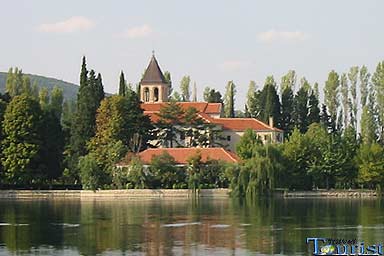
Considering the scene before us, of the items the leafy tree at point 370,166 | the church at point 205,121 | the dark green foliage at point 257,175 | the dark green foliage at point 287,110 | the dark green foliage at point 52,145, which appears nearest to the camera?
the dark green foliage at point 257,175

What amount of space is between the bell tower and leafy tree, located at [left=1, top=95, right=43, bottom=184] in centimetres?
2127

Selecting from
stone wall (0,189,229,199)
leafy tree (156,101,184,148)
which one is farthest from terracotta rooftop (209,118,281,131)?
stone wall (0,189,229,199)

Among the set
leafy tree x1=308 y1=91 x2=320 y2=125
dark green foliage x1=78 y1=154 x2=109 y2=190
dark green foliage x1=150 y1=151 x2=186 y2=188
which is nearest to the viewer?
dark green foliage x1=78 y1=154 x2=109 y2=190

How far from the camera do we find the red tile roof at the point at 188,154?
61247 millimetres

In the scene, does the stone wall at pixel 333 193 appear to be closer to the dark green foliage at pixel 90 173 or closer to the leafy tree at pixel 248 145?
the leafy tree at pixel 248 145

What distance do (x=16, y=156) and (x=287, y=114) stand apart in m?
29.1

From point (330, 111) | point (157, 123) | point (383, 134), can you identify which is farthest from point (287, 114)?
point (157, 123)

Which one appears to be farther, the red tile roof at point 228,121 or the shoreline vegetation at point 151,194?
the red tile roof at point 228,121

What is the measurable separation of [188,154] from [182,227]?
1128 inches

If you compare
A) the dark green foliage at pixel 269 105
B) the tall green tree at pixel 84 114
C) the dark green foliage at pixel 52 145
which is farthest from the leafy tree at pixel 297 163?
the dark green foliage at pixel 269 105

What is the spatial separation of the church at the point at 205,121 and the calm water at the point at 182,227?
1207 cm

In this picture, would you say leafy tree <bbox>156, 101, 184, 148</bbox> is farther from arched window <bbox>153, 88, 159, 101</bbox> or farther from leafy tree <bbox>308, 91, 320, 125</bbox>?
leafy tree <bbox>308, 91, 320, 125</bbox>

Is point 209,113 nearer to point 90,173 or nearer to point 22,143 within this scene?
point 90,173

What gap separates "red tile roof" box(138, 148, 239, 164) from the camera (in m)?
61.2
